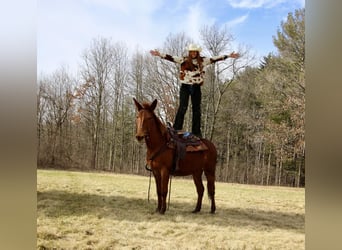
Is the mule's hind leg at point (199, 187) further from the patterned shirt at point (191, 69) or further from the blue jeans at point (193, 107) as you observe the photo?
the patterned shirt at point (191, 69)

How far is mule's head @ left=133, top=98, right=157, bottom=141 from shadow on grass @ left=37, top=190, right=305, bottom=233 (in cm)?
39

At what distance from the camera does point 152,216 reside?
2459 mm

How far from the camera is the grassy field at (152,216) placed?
2385mm

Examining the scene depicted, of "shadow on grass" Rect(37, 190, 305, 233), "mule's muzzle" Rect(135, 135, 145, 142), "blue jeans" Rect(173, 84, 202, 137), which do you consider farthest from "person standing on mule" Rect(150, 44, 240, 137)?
"shadow on grass" Rect(37, 190, 305, 233)

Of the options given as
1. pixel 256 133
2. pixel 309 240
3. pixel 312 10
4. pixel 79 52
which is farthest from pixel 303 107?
pixel 79 52

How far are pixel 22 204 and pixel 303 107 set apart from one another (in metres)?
1.71

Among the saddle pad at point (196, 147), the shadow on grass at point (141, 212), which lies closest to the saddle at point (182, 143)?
the saddle pad at point (196, 147)

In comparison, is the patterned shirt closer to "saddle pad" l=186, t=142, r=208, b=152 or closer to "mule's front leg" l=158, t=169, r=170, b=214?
"saddle pad" l=186, t=142, r=208, b=152

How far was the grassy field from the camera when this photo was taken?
238 centimetres

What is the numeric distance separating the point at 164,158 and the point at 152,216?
0.34 m

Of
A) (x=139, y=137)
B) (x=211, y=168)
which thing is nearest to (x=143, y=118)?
(x=139, y=137)

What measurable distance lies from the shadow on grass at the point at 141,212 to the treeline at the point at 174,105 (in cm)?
18

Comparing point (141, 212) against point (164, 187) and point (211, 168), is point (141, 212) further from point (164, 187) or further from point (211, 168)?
point (211, 168)

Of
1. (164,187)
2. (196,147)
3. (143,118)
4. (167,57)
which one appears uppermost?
(167,57)
